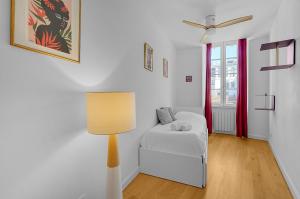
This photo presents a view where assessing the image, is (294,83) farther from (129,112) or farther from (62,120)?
(62,120)

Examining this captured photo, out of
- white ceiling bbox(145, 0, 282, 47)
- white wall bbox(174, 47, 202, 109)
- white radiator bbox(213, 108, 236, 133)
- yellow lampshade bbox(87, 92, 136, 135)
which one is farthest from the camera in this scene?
white wall bbox(174, 47, 202, 109)

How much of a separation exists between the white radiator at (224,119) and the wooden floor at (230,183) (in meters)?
1.46

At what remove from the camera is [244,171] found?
238 cm

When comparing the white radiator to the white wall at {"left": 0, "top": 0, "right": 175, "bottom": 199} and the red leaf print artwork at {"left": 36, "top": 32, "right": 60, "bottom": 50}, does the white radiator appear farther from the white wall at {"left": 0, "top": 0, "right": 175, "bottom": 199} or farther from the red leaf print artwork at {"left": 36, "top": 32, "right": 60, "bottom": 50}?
the red leaf print artwork at {"left": 36, "top": 32, "right": 60, "bottom": 50}

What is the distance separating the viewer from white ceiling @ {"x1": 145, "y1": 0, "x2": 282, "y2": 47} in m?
2.45

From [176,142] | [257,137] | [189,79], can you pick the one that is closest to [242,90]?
[257,137]

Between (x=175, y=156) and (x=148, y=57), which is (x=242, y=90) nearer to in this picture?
(x=148, y=57)

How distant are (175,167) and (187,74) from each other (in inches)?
130

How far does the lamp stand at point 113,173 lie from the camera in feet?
4.09

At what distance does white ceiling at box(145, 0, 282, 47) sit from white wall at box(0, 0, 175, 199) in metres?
0.79

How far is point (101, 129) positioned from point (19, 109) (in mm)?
494

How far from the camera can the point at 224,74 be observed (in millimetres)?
4574

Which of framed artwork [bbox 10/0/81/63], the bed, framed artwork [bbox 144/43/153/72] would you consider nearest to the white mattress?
the bed

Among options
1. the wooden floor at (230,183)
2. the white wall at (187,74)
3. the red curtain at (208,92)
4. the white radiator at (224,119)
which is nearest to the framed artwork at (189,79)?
the white wall at (187,74)
